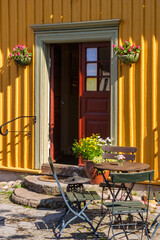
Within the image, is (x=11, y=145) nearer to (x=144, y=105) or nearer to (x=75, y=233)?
(x=144, y=105)

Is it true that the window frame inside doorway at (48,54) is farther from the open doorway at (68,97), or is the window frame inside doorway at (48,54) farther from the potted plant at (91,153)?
the open doorway at (68,97)

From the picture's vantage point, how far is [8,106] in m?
9.69

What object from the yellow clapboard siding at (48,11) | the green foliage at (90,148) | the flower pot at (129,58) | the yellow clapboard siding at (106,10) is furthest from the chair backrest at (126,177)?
the yellow clapboard siding at (48,11)

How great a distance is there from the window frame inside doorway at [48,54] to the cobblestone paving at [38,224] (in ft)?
5.72

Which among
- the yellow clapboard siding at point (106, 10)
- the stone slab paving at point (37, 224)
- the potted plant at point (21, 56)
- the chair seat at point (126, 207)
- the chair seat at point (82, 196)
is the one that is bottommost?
the stone slab paving at point (37, 224)

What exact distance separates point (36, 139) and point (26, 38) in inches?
84.8

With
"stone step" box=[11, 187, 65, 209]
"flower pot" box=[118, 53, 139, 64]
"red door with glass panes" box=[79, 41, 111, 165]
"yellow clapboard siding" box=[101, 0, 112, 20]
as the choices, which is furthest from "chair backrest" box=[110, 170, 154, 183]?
"yellow clapboard siding" box=[101, 0, 112, 20]

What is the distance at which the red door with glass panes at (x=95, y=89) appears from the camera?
9070 mm

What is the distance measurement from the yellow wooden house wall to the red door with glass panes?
0.52m

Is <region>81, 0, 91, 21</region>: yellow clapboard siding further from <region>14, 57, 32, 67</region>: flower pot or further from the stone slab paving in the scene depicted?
the stone slab paving

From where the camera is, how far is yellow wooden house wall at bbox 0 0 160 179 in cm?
830

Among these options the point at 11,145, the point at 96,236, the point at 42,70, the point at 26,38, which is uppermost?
the point at 26,38

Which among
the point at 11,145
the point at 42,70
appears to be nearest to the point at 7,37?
the point at 42,70

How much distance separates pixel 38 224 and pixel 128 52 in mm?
3586
